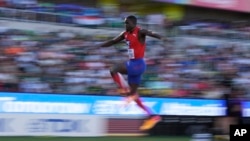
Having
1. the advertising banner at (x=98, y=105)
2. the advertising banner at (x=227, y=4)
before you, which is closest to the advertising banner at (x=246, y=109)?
the advertising banner at (x=98, y=105)

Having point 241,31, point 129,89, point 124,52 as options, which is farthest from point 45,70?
point 241,31

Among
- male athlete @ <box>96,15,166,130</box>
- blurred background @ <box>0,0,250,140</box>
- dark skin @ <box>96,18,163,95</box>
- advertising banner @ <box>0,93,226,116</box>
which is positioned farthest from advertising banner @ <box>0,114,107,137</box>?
dark skin @ <box>96,18,163,95</box>

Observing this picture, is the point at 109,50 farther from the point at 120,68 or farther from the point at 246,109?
the point at 120,68

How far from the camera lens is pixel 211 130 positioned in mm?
12664

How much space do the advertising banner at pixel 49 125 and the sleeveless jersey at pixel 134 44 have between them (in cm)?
439

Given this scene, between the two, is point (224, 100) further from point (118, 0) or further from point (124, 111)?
point (118, 0)

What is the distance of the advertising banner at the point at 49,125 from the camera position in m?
11.2

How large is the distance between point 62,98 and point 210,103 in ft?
12.9

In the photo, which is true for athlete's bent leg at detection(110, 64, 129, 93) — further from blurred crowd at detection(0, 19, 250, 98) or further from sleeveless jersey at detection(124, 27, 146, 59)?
blurred crowd at detection(0, 19, 250, 98)

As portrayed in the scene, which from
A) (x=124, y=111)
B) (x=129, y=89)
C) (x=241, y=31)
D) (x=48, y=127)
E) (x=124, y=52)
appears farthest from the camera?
(x=241, y=31)

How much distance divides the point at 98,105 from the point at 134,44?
4798 mm

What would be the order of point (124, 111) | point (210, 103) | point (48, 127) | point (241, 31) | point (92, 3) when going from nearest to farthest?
1. point (48, 127)
2. point (124, 111)
3. point (210, 103)
4. point (92, 3)
5. point (241, 31)

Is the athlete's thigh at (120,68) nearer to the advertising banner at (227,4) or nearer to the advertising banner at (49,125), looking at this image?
the advertising banner at (49,125)

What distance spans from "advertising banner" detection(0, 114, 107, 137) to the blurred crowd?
2.18 feet
